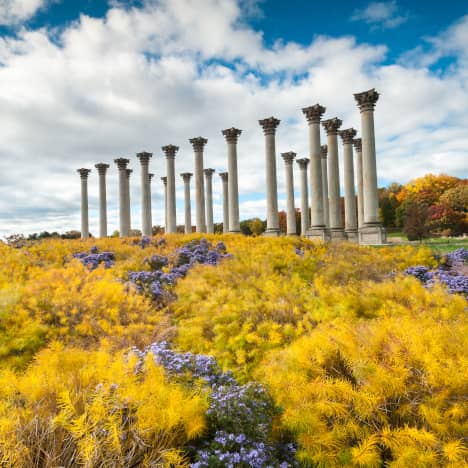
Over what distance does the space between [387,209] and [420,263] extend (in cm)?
8123

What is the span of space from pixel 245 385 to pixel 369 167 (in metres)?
31.4

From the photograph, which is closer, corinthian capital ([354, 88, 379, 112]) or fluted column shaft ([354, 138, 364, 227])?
corinthian capital ([354, 88, 379, 112])

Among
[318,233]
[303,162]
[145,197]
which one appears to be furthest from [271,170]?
[145,197]

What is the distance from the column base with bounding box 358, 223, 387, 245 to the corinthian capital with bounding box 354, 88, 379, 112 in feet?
33.2

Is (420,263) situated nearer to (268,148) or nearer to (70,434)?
(70,434)

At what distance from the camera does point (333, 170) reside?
40.5 meters

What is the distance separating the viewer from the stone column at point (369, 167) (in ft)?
108

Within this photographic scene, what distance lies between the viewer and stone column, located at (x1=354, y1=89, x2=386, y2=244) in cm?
3294

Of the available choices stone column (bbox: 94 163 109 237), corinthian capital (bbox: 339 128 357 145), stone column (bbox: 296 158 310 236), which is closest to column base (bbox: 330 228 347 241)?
corinthian capital (bbox: 339 128 357 145)

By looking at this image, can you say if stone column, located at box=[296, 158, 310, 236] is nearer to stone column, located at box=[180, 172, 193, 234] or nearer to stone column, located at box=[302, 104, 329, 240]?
stone column, located at box=[302, 104, 329, 240]

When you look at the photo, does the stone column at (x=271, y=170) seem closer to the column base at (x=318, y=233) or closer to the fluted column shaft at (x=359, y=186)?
the column base at (x=318, y=233)

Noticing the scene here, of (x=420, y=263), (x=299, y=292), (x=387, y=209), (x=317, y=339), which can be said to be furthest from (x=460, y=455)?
(x=387, y=209)

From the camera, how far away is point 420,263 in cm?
1279

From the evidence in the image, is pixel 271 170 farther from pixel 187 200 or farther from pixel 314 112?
pixel 187 200
